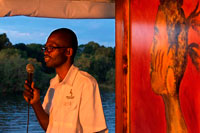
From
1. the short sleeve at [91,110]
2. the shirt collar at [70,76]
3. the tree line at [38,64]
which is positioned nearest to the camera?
the short sleeve at [91,110]

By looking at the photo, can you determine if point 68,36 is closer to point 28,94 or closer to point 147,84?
point 28,94

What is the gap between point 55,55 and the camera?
2.30 m

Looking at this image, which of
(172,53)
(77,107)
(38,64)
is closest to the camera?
(172,53)

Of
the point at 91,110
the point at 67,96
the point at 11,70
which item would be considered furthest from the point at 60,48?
the point at 11,70

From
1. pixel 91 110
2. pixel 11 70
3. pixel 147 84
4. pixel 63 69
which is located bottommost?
pixel 91 110

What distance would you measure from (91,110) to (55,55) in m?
0.43

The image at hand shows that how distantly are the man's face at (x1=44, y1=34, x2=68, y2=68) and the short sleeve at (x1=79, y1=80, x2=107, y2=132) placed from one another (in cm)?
27

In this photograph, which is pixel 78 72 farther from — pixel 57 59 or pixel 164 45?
pixel 164 45

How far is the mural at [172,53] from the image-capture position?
190 cm

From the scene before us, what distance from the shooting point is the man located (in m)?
2.12

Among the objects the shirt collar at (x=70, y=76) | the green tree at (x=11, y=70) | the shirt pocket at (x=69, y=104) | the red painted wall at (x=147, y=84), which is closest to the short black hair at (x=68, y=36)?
the shirt collar at (x=70, y=76)

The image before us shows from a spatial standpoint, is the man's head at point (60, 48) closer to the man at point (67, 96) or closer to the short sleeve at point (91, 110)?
the man at point (67, 96)

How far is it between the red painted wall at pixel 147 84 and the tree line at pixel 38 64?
2019 cm

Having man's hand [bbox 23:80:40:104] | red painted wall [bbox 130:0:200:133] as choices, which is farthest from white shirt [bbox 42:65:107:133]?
red painted wall [bbox 130:0:200:133]
